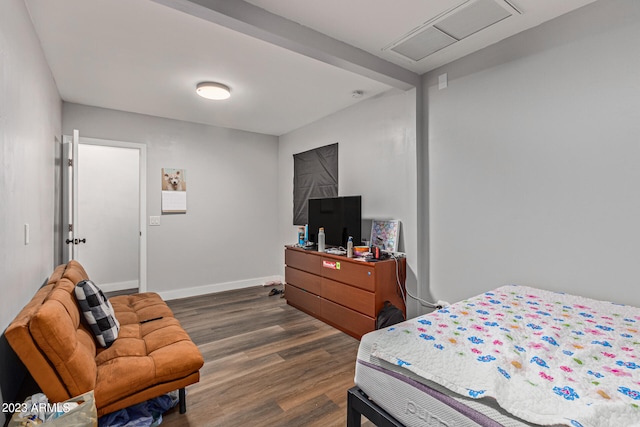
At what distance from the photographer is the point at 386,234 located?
349cm

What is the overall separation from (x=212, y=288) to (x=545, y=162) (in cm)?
444

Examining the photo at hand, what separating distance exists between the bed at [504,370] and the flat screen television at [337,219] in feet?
6.04

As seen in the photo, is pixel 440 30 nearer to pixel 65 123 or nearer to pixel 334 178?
pixel 334 178

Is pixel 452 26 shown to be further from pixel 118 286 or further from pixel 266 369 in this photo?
pixel 118 286

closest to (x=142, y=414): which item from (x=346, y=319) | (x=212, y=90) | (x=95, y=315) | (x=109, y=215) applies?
(x=95, y=315)

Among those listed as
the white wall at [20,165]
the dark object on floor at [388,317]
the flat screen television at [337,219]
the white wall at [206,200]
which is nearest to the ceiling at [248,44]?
the white wall at [20,165]

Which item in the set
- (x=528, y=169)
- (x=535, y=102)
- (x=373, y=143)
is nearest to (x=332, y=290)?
(x=373, y=143)

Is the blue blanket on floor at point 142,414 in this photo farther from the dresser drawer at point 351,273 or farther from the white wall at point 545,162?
the white wall at point 545,162

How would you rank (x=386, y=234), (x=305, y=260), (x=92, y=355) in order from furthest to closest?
(x=305, y=260) < (x=386, y=234) < (x=92, y=355)

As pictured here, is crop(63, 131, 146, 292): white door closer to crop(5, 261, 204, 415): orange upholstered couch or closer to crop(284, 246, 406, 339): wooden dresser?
crop(284, 246, 406, 339): wooden dresser

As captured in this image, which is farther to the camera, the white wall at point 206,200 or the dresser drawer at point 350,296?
the white wall at point 206,200

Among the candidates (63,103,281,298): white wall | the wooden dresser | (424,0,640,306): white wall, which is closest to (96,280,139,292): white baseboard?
(63,103,281,298): white wall

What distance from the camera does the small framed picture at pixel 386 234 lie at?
338 centimetres

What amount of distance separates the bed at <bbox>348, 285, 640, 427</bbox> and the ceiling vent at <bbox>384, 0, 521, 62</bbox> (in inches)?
78.7
